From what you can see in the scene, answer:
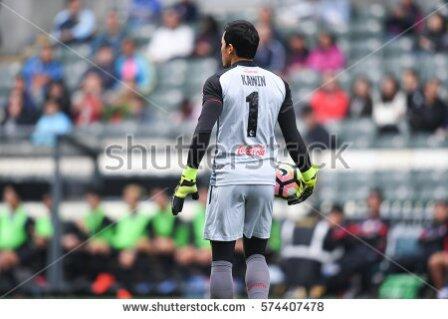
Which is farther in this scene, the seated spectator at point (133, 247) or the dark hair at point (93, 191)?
the dark hair at point (93, 191)

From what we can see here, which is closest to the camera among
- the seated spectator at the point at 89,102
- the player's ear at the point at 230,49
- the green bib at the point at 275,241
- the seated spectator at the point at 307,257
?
the player's ear at the point at 230,49

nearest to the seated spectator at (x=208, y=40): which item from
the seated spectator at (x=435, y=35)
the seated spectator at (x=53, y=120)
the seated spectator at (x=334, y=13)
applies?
the seated spectator at (x=334, y=13)

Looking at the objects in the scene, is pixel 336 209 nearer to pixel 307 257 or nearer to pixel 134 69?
pixel 307 257

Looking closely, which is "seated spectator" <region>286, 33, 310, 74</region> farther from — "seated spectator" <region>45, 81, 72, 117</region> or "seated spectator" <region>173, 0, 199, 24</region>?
"seated spectator" <region>45, 81, 72, 117</region>

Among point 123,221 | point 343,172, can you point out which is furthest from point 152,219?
point 343,172

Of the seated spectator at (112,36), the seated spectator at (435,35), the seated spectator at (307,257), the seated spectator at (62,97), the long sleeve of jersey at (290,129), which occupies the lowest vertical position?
the seated spectator at (307,257)

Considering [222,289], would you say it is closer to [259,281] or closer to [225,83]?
[259,281]

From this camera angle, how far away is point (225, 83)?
6.23 m

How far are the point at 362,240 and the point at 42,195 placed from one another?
3506 millimetres

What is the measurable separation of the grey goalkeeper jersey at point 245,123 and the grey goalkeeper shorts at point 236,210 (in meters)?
0.05

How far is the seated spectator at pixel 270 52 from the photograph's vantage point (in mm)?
13781

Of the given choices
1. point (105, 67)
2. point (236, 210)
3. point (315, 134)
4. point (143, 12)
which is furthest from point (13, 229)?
point (236, 210)

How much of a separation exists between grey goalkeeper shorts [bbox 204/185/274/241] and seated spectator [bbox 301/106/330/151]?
224 inches

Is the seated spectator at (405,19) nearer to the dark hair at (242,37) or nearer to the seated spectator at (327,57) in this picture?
the seated spectator at (327,57)
